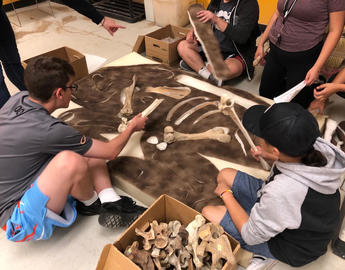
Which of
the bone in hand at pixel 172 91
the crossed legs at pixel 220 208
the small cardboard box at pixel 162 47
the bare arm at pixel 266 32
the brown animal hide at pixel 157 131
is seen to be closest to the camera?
the crossed legs at pixel 220 208

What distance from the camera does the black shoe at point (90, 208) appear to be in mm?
1580

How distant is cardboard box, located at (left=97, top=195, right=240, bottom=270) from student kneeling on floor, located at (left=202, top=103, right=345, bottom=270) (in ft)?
0.65

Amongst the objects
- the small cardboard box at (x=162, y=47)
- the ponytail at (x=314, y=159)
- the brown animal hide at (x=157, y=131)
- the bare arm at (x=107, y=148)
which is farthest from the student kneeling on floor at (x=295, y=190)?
the small cardboard box at (x=162, y=47)

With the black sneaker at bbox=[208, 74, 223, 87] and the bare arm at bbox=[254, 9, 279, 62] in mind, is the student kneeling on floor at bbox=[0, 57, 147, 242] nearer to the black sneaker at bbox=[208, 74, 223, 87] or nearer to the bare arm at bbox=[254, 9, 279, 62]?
the black sneaker at bbox=[208, 74, 223, 87]

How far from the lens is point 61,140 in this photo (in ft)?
4.34

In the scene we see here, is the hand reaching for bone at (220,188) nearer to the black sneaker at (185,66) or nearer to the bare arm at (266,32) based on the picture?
the bare arm at (266,32)

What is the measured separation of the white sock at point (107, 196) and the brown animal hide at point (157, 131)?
0.43 feet

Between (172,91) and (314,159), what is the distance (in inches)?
57.1

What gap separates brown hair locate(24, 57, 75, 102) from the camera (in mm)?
1342

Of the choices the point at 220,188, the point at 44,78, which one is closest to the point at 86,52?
the point at 44,78

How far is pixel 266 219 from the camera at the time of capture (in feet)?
3.55

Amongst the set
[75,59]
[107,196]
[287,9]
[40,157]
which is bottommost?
[107,196]

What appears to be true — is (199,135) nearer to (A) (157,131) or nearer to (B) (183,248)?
(A) (157,131)

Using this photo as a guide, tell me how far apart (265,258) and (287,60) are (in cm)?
143
